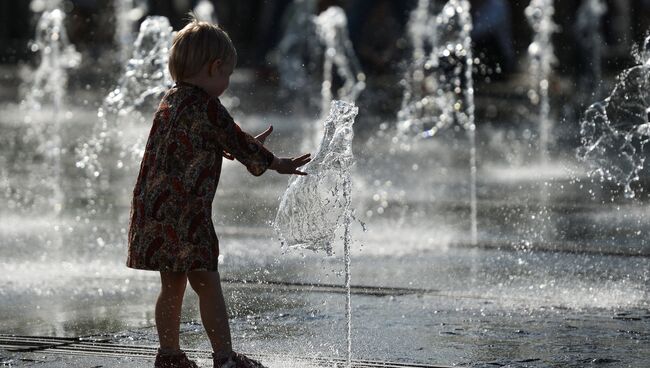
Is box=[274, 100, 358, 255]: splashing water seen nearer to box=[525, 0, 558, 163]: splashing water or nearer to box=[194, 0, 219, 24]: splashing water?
box=[525, 0, 558, 163]: splashing water

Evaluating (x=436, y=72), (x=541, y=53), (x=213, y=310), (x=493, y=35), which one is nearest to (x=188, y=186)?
(x=213, y=310)

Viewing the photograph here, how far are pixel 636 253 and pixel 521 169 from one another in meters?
4.73

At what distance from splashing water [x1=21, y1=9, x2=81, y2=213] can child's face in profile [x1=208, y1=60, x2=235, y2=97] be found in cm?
530

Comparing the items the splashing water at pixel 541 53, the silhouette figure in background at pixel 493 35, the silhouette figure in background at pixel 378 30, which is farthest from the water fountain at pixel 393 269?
the silhouette figure in background at pixel 378 30

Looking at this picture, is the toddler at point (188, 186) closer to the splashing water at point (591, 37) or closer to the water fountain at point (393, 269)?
the water fountain at point (393, 269)

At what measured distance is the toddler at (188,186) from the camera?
15.1ft

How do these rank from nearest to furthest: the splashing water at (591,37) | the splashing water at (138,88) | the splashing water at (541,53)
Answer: the splashing water at (138,88)
the splashing water at (541,53)
the splashing water at (591,37)

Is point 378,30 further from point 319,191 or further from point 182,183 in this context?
point 182,183

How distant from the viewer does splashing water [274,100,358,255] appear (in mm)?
5059

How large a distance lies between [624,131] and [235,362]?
27.0ft

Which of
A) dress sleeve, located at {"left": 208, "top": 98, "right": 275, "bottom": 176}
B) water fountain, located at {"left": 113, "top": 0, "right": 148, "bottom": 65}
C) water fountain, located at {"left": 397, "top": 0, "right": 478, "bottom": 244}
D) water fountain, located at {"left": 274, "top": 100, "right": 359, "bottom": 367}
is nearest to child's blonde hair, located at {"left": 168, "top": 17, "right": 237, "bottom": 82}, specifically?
dress sleeve, located at {"left": 208, "top": 98, "right": 275, "bottom": 176}

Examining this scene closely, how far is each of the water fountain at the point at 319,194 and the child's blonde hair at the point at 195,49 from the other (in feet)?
1.75

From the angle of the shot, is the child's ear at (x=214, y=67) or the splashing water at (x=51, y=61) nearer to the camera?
the child's ear at (x=214, y=67)

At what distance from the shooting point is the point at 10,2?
38.2 meters
